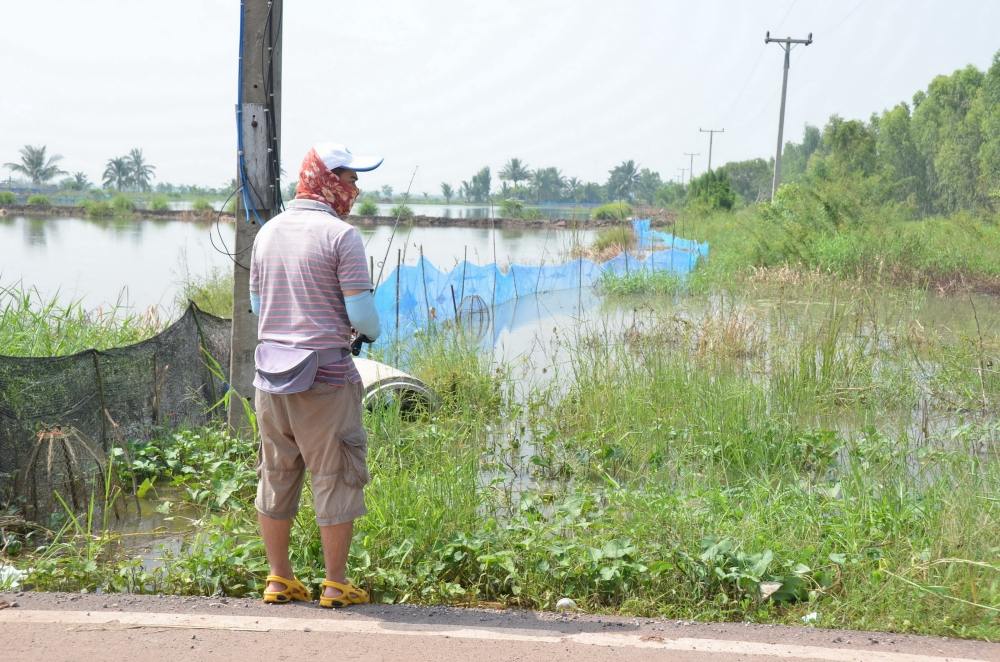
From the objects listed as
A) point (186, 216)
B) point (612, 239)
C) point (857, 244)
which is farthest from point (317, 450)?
point (186, 216)

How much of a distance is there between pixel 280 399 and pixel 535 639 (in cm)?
128

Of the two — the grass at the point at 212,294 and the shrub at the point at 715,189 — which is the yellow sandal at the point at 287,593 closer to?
the grass at the point at 212,294

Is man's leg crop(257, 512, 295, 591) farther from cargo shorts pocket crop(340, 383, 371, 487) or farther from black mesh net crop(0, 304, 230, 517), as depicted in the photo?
black mesh net crop(0, 304, 230, 517)

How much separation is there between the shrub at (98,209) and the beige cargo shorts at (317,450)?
74.8 m

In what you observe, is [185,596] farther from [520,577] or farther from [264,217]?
[264,217]

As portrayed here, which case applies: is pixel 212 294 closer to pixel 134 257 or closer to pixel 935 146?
pixel 134 257

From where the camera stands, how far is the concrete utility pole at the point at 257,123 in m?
5.41

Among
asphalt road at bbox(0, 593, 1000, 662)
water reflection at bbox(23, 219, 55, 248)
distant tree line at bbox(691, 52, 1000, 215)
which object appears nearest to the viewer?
asphalt road at bbox(0, 593, 1000, 662)

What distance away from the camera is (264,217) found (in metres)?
5.61

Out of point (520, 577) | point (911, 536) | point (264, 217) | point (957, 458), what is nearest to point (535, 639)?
point (520, 577)

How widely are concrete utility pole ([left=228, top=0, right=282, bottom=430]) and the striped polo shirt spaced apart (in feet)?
7.27

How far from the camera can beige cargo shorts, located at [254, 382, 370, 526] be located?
3.39 meters

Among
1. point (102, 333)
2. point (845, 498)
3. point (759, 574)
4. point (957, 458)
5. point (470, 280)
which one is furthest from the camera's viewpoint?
point (470, 280)

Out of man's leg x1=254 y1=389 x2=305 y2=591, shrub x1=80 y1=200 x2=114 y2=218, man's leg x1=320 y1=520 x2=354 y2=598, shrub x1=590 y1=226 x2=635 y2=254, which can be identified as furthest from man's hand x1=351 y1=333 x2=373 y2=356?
shrub x1=80 y1=200 x2=114 y2=218
